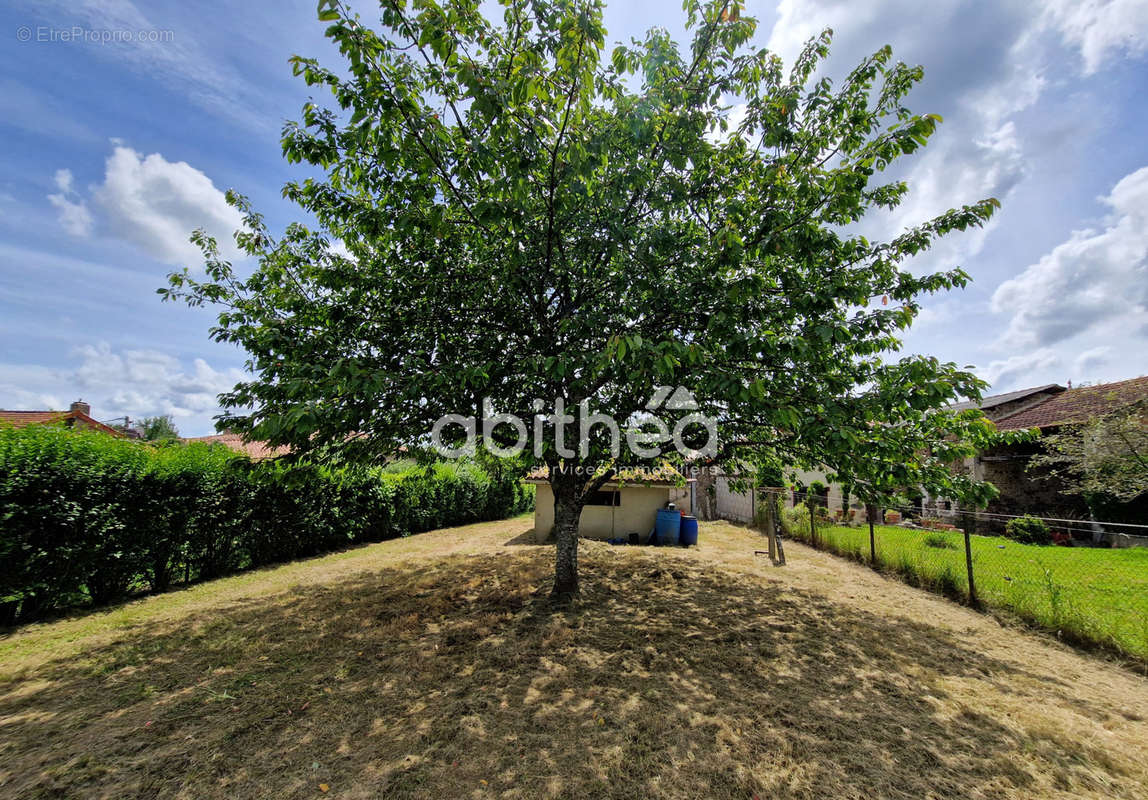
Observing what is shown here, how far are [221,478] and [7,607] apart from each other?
9.91ft

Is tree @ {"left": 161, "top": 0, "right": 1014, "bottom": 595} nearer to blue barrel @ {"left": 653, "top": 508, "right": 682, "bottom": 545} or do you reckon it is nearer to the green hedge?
the green hedge

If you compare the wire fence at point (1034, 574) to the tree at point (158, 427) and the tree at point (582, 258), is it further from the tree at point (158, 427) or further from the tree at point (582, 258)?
the tree at point (158, 427)

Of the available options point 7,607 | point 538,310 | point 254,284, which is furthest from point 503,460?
point 7,607

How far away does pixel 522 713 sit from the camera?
12.5 feet

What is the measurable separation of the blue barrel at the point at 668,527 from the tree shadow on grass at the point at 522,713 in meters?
6.95

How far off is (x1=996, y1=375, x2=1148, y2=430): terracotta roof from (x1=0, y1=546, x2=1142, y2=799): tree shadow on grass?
46.1 ft

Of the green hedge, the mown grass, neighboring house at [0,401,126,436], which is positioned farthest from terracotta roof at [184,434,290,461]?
the mown grass

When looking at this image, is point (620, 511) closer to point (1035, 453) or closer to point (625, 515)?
point (625, 515)

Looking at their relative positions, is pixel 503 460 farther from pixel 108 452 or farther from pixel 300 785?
pixel 108 452

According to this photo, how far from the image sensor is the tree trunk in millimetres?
6988

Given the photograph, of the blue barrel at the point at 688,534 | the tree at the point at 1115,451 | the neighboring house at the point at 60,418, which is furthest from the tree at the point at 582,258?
the tree at the point at 1115,451

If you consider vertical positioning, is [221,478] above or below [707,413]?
below

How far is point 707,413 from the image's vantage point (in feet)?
19.4

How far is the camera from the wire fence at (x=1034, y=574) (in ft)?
18.6
